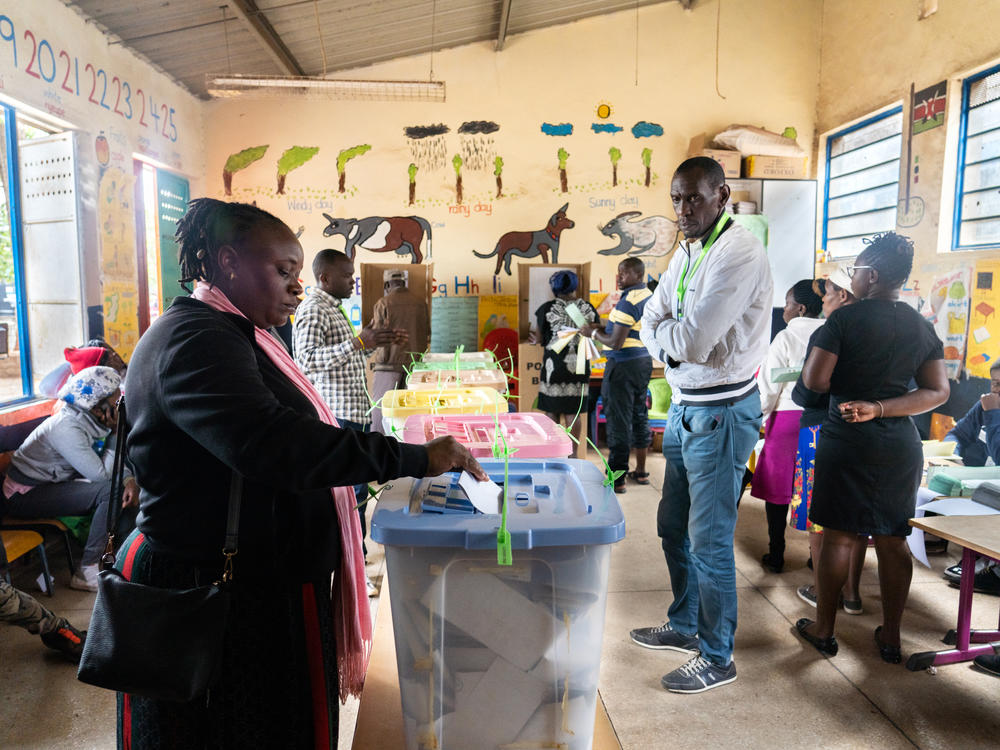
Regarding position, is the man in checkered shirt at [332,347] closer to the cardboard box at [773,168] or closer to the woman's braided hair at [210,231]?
the woman's braided hair at [210,231]

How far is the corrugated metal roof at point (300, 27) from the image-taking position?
424cm

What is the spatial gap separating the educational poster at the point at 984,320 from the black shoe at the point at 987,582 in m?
1.70

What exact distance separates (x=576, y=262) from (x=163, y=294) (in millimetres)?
3704

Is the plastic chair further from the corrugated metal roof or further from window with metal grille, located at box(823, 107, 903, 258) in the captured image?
window with metal grille, located at box(823, 107, 903, 258)

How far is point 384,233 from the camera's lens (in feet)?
20.7

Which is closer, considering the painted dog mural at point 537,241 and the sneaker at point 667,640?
the sneaker at point 667,640

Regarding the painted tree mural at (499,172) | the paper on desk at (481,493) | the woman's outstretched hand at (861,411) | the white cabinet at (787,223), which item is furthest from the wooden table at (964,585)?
the painted tree mural at (499,172)

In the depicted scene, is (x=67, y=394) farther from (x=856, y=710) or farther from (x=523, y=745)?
(x=856, y=710)

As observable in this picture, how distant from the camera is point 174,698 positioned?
100cm

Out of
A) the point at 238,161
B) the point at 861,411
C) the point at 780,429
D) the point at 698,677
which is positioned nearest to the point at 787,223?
the point at 780,429

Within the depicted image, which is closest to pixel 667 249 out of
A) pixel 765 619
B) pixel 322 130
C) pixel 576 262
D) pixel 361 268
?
pixel 576 262

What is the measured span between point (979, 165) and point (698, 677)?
419cm

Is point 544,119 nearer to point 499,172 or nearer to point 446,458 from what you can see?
point 499,172

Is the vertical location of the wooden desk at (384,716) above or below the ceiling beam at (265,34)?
below
